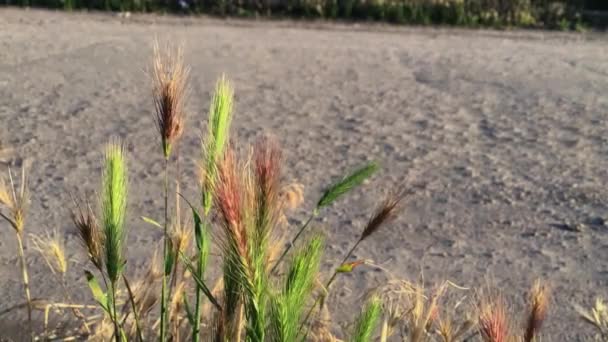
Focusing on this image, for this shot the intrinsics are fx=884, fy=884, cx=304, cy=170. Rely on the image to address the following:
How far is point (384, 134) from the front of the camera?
5.29 meters

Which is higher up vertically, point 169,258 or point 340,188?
point 340,188

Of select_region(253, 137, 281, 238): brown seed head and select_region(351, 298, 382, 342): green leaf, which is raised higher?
select_region(253, 137, 281, 238): brown seed head

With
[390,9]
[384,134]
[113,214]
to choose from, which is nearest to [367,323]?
[113,214]

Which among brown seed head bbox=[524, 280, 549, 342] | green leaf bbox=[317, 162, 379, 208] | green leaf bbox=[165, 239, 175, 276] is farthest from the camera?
green leaf bbox=[165, 239, 175, 276]

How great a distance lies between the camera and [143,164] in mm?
4719

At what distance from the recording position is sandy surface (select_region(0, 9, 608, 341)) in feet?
12.2

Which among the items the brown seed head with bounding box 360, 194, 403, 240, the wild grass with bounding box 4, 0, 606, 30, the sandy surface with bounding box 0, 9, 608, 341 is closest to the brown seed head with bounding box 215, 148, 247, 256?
the brown seed head with bounding box 360, 194, 403, 240

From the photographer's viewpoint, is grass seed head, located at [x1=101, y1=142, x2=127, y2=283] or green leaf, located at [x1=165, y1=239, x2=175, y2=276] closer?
grass seed head, located at [x1=101, y1=142, x2=127, y2=283]

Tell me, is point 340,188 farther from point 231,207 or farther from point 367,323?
Answer: point 231,207

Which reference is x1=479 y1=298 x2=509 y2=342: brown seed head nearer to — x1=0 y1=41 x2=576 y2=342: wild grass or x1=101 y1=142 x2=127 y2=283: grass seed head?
x1=0 y1=41 x2=576 y2=342: wild grass

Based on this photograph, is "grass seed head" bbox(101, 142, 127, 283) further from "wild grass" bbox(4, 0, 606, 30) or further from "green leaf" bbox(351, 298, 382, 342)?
"wild grass" bbox(4, 0, 606, 30)

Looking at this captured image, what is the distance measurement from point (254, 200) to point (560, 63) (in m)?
6.47

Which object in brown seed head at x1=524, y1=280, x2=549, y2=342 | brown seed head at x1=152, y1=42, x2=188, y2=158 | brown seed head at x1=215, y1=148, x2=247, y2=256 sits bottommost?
brown seed head at x1=524, y1=280, x2=549, y2=342

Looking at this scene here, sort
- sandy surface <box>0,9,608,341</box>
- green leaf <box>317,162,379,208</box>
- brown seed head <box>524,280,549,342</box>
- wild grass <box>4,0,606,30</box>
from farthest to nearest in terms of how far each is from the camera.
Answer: wild grass <box>4,0,606,30</box> → sandy surface <box>0,9,608,341</box> → green leaf <box>317,162,379,208</box> → brown seed head <box>524,280,549,342</box>
